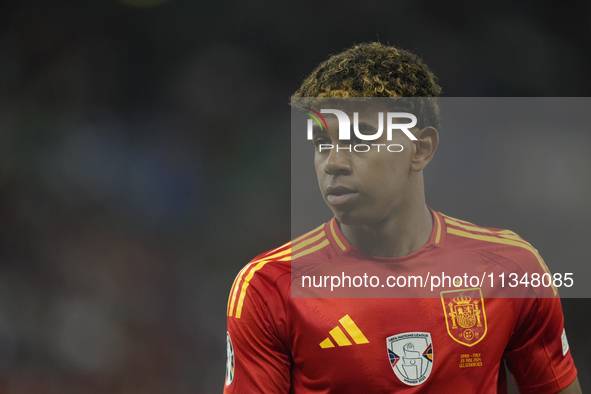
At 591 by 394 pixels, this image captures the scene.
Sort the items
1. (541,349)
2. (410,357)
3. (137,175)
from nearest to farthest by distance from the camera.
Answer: (410,357), (541,349), (137,175)

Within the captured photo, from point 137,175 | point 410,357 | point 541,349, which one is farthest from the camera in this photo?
point 137,175

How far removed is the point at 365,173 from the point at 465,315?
48 centimetres

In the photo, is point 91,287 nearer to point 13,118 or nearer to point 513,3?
point 13,118

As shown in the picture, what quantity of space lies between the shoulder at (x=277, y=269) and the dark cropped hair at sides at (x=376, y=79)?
43cm

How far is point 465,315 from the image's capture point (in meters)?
1.23

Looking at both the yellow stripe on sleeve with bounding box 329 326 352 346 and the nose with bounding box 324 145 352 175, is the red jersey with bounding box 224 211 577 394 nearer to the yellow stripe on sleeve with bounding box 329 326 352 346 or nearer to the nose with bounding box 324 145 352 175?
the yellow stripe on sleeve with bounding box 329 326 352 346

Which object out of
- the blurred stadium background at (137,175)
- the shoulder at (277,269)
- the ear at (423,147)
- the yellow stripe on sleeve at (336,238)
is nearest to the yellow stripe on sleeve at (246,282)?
the shoulder at (277,269)

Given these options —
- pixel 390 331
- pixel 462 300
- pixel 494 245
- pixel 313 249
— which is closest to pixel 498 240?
pixel 494 245

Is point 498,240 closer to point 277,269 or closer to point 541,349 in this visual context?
point 541,349

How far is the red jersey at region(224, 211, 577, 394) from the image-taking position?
1.16 m

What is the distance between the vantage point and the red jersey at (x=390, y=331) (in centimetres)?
116

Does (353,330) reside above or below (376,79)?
below

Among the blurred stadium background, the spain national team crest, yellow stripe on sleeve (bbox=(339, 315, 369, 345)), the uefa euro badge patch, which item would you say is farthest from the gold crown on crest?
the blurred stadium background

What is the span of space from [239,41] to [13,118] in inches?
53.3
